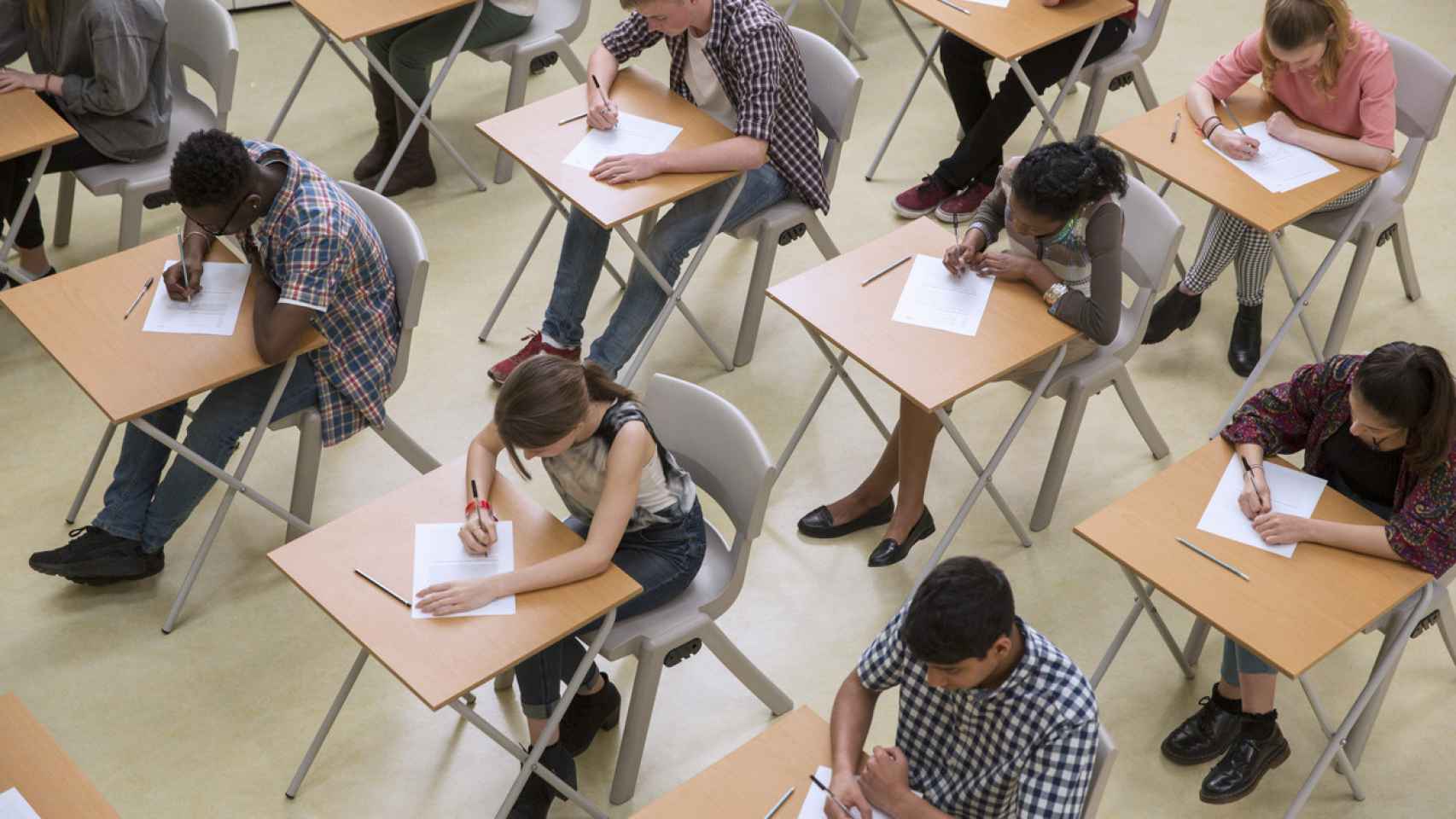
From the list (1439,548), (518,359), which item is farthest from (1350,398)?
(518,359)

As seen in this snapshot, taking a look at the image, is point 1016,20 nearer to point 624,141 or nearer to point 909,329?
point 624,141

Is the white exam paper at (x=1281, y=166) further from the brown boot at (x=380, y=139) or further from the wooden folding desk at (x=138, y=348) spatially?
the brown boot at (x=380, y=139)

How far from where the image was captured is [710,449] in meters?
3.25

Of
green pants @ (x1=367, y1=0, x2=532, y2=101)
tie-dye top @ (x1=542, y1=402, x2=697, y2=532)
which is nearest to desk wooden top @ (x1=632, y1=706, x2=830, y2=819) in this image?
tie-dye top @ (x1=542, y1=402, x2=697, y2=532)

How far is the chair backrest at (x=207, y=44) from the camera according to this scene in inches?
175

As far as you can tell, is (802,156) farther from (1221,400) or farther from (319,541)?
(319,541)

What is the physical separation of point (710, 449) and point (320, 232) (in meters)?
1.05

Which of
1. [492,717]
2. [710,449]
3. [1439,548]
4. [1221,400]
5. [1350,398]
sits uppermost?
[1350,398]

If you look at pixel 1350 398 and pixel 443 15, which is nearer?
pixel 1350 398

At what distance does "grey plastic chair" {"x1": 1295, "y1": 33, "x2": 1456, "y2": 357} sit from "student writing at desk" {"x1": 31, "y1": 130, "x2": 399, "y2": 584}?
264 centimetres

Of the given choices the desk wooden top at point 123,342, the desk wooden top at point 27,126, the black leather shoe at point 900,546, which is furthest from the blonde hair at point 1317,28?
the desk wooden top at point 27,126

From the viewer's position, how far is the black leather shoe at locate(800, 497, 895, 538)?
161 inches

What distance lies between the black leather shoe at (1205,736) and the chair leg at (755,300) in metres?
1.71

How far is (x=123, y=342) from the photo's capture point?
11.6 feet
